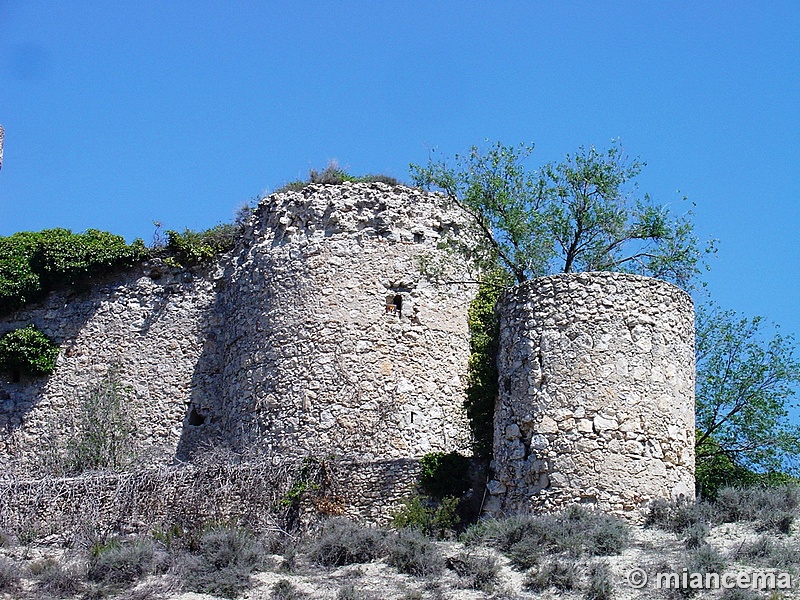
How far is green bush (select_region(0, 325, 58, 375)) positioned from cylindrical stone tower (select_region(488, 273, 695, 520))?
10.6 m

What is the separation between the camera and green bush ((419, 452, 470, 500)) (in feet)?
70.6

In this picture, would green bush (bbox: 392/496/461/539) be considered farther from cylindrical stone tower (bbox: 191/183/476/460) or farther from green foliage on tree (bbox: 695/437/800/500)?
green foliage on tree (bbox: 695/437/800/500)

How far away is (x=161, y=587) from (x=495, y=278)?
955 cm

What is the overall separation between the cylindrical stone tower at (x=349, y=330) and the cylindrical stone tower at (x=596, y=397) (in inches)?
118

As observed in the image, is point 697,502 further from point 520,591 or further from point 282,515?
point 282,515

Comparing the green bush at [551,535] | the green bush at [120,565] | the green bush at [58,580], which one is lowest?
the green bush at [58,580]

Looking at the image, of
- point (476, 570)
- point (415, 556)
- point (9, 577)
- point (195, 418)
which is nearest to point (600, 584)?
point (476, 570)

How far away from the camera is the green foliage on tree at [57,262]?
90.4 feet

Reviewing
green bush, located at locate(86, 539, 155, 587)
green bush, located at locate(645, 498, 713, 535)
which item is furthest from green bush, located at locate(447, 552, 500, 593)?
green bush, located at locate(86, 539, 155, 587)

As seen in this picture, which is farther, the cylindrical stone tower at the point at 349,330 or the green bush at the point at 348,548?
the cylindrical stone tower at the point at 349,330

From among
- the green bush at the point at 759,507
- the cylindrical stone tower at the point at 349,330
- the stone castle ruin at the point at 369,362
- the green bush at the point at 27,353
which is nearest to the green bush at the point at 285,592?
the stone castle ruin at the point at 369,362

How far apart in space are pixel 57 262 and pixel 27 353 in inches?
79.5

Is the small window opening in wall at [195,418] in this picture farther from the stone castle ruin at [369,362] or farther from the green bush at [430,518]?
the green bush at [430,518]

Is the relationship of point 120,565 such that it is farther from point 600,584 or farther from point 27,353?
point 27,353
